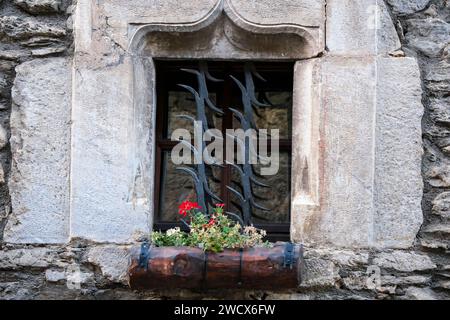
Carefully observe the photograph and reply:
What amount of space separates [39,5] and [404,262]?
2015mm

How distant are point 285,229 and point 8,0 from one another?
1.70 m

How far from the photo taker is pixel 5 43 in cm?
307

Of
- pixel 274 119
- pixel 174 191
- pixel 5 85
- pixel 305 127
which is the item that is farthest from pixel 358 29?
pixel 174 191

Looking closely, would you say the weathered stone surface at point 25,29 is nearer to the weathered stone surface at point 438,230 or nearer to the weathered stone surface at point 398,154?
the weathered stone surface at point 398,154

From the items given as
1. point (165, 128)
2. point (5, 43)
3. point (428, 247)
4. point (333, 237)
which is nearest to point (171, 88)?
point (165, 128)

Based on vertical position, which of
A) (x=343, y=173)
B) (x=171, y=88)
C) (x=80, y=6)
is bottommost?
(x=343, y=173)

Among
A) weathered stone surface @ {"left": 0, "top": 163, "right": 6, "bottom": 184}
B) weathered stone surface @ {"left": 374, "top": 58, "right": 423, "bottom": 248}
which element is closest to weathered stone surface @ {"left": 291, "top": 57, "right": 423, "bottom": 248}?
→ weathered stone surface @ {"left": 374, "top": 58, "right": 423, "bottom": 248}

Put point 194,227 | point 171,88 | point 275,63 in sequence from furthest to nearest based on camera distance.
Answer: point 171,88
point 275,63
point 194,227

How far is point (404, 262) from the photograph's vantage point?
9.60 feet

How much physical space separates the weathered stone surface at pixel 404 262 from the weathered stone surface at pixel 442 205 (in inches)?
8.0

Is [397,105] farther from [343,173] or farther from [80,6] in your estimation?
[80,6]

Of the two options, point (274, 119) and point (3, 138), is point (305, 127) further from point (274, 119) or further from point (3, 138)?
point (3, 138)

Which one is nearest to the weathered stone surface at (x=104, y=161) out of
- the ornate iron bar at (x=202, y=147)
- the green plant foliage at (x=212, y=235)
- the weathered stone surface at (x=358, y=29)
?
→ the green plant foliage at (x=212, y=235)

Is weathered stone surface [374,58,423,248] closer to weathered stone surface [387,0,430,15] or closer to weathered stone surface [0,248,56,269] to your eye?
weathered stone surface [387,0,430,15]
